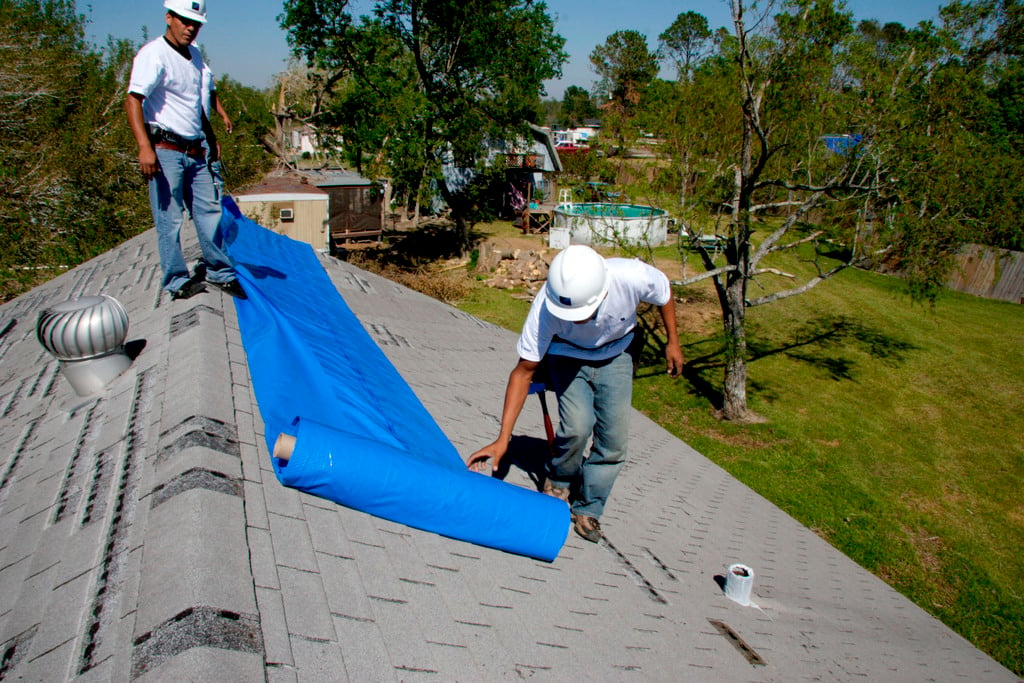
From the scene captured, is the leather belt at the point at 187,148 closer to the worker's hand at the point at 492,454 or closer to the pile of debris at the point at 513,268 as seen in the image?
the worker's hand at the point at 492,454

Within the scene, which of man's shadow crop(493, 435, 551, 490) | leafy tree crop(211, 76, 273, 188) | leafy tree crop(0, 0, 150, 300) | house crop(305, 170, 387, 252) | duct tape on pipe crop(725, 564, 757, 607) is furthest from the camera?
leafy tree crop(211, 76, 273, 188)

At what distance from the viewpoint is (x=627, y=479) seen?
5.23 m

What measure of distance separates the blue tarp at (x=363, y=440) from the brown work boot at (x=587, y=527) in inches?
29.0

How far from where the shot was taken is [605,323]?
3.50 m

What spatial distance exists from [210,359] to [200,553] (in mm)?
1732

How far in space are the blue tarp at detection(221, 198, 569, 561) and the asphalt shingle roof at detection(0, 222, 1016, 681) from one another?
0.10 m

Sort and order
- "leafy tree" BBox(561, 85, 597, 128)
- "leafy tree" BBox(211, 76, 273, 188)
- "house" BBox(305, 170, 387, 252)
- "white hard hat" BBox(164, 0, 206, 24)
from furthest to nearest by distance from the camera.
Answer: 1. "leafy tree" BBox(561, 85, 597, 128)
2. "leafy tree" BBox(211, 76, 273, 188)
3. "house" BBox(305, 170, 387, 252)
4. "white hard hat" BBox(164, 0, 206, 24)

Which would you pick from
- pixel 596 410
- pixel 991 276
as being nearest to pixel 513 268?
pixel 991 276

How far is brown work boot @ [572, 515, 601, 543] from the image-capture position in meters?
3.79

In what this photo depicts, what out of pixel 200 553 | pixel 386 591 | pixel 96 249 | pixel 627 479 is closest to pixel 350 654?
pixel 386 591

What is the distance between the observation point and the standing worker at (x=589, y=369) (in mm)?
3389

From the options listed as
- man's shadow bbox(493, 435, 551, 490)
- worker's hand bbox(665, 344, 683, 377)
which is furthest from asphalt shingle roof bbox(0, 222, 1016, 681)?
worker's hand bbox(665, 344, 683, 377)

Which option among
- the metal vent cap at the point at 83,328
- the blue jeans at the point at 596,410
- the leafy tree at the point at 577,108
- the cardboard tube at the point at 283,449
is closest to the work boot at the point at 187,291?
the metal vent cap at the point at 83,328

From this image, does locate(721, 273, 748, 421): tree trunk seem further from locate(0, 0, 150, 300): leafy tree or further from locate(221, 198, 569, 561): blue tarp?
locate(0, 0, 150, 300): leafy tree
